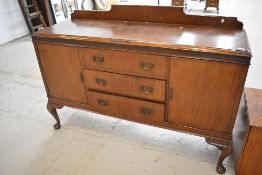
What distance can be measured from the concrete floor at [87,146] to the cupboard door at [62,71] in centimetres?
37

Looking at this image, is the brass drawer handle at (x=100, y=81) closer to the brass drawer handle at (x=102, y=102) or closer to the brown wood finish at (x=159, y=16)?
the brass drawer handle at (x=102, y=102)

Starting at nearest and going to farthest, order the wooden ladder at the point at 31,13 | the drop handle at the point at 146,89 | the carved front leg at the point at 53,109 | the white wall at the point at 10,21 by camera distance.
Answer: the drop handle at the point at 146,89 → the carved front leg at the point at 53,109 → the white wall at the point at 10,21 → the wooden ladder at the point at 31,13

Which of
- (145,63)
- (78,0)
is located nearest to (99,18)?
(145,63)

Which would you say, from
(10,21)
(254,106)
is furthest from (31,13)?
(254,106)

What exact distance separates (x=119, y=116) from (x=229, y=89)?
0.76m

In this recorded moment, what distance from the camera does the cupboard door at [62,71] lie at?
1.51 meters

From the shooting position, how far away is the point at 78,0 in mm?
5070

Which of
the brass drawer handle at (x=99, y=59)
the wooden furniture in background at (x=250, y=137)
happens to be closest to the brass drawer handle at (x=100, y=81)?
the brass drawer handle at (x=99, y=59)

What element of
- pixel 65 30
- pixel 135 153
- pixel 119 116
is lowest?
pixel 135 153

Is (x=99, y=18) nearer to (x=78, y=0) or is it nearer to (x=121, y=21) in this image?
(x=121, y=21)

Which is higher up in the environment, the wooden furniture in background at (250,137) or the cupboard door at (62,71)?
the cupboard door at (62,71)

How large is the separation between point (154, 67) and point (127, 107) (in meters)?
0.38

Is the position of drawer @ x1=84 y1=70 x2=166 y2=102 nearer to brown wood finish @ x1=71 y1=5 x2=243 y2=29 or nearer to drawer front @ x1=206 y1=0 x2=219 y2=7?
brown wood finish @ x1=71 y1=5 x2=243 y2=29

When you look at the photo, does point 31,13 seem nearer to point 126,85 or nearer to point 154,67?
point 126,85
